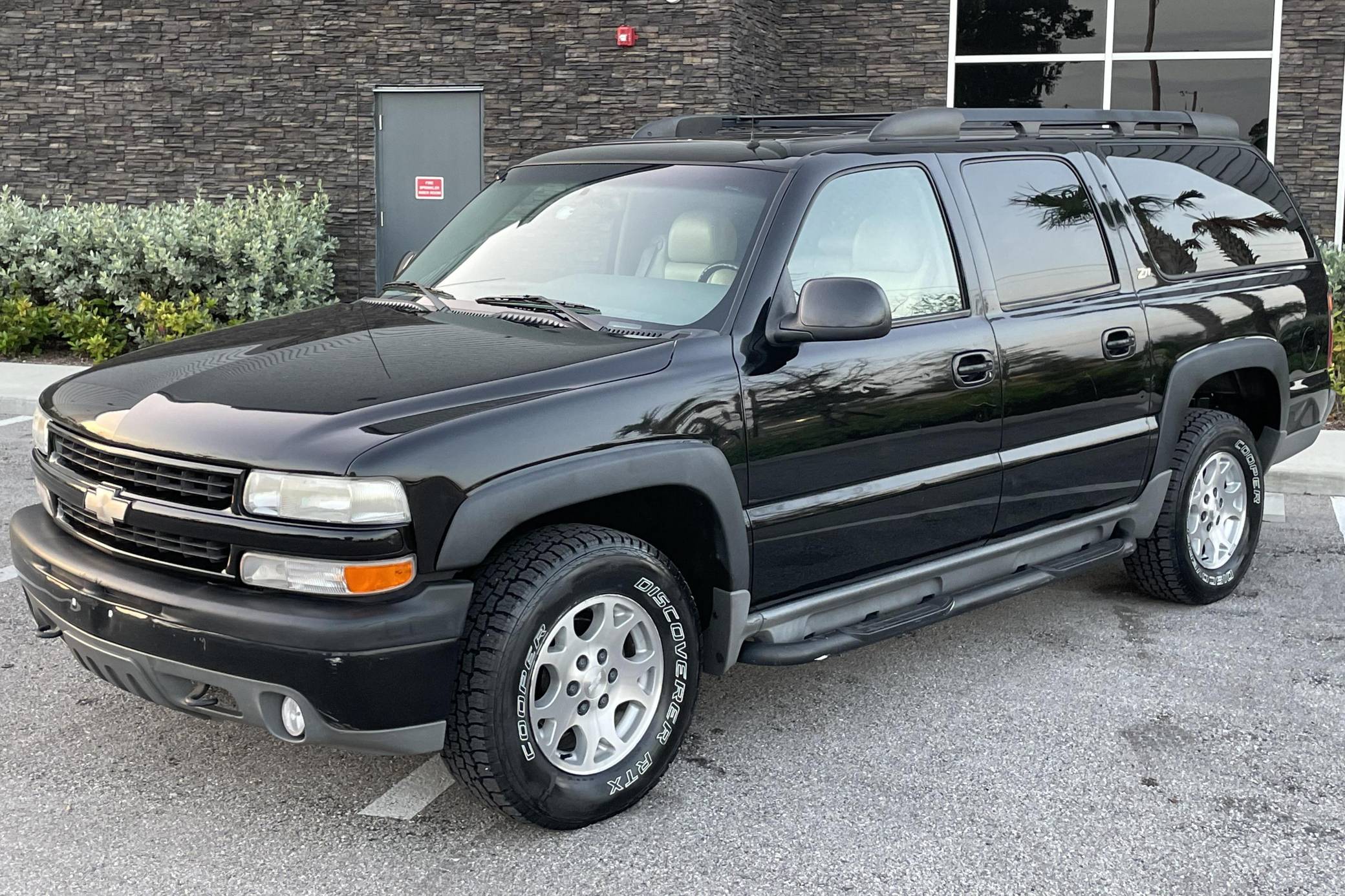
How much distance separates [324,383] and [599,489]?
0.76 m

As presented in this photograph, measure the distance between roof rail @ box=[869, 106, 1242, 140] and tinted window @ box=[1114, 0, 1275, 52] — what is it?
801 centimetres

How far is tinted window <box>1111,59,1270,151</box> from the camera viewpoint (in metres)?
13.3

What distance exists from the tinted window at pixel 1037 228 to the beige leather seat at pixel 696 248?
0.98 m

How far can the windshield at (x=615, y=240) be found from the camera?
411 centimetres

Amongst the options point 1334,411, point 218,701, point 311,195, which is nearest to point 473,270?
Result: point 218,701

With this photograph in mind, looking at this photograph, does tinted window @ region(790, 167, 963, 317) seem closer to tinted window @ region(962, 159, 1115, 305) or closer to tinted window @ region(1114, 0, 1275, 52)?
tinted window @ region(962, 159, 1115, 305)

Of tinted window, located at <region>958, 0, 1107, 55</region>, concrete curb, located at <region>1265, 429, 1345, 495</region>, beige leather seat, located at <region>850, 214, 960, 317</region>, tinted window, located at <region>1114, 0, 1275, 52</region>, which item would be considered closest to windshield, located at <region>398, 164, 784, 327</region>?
beige leather seat, located at <region>850, 214, 960, 317</region>

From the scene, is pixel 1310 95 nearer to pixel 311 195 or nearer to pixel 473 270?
pixel 311 195

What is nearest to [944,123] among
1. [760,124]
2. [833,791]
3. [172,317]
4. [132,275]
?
[760,124]

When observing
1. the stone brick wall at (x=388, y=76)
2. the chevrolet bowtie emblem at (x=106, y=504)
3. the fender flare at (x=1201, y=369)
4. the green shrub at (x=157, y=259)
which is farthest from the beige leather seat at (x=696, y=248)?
the stone brick wall at (x=388, y=76)

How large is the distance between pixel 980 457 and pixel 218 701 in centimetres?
243

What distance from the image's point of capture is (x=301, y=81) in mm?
14250

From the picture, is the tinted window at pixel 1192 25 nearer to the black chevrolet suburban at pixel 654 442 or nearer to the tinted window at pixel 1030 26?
the tinted window at pixel 1030 26

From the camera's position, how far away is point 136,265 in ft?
40.2
